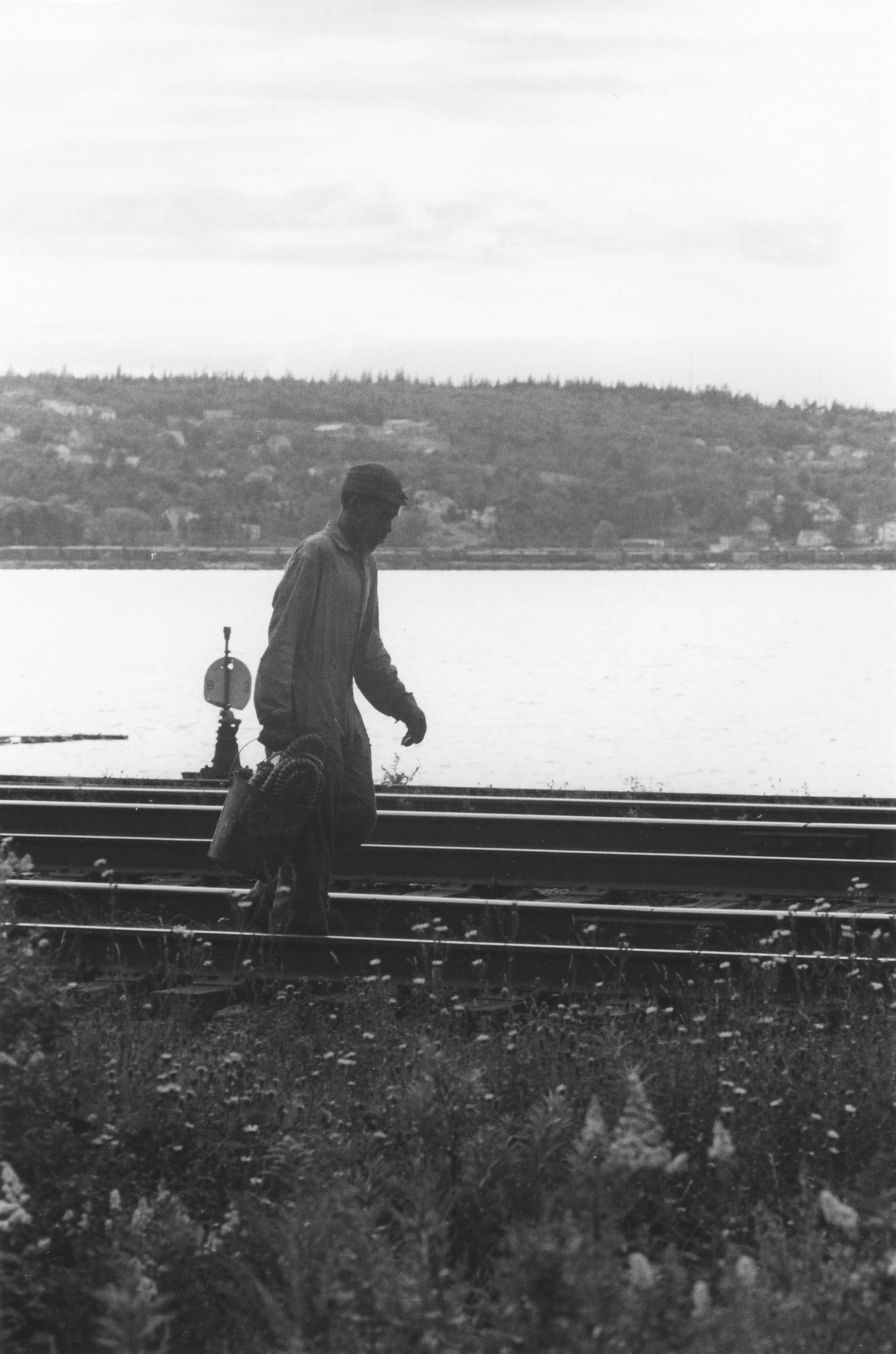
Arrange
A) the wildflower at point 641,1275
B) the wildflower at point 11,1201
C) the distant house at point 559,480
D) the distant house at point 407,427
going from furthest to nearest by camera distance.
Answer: the distant house at point 407,427
the distant house at point 559,480
the wildflower at point 11,1201
the wildflower at point 641,1275

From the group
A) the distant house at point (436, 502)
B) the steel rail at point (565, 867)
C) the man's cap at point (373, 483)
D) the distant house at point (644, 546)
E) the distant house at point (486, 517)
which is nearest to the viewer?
the man's cap at point (373, 483)

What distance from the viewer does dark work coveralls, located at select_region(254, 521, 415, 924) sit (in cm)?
772

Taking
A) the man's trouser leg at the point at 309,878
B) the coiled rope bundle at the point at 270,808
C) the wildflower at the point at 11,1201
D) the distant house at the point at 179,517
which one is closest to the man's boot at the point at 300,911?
the man's trouser leg at the point at 309,878

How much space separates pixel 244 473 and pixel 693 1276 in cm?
7682

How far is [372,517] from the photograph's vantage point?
7836 mm

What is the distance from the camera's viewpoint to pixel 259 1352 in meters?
4.12

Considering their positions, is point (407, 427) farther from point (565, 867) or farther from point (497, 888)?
point (497, 888)

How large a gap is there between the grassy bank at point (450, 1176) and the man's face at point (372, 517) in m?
1.88

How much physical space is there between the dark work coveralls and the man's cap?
212mm

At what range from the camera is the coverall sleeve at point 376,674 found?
8148 millimetres

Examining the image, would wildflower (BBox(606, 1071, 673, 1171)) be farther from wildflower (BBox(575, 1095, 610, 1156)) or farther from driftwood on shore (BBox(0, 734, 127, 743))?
driftwood on shore (BBox(0, 734, 127, 743))

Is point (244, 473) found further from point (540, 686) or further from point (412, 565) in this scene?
point (540, 686)

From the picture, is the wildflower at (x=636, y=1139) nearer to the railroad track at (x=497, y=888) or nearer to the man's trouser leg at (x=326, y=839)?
the railroad track at (x=497, y=888)

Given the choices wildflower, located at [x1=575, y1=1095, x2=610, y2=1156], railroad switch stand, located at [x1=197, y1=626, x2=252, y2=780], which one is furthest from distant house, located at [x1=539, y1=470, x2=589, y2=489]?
wildflower, located at [x1=575, y1=1095, x2=610, y2=1156]
